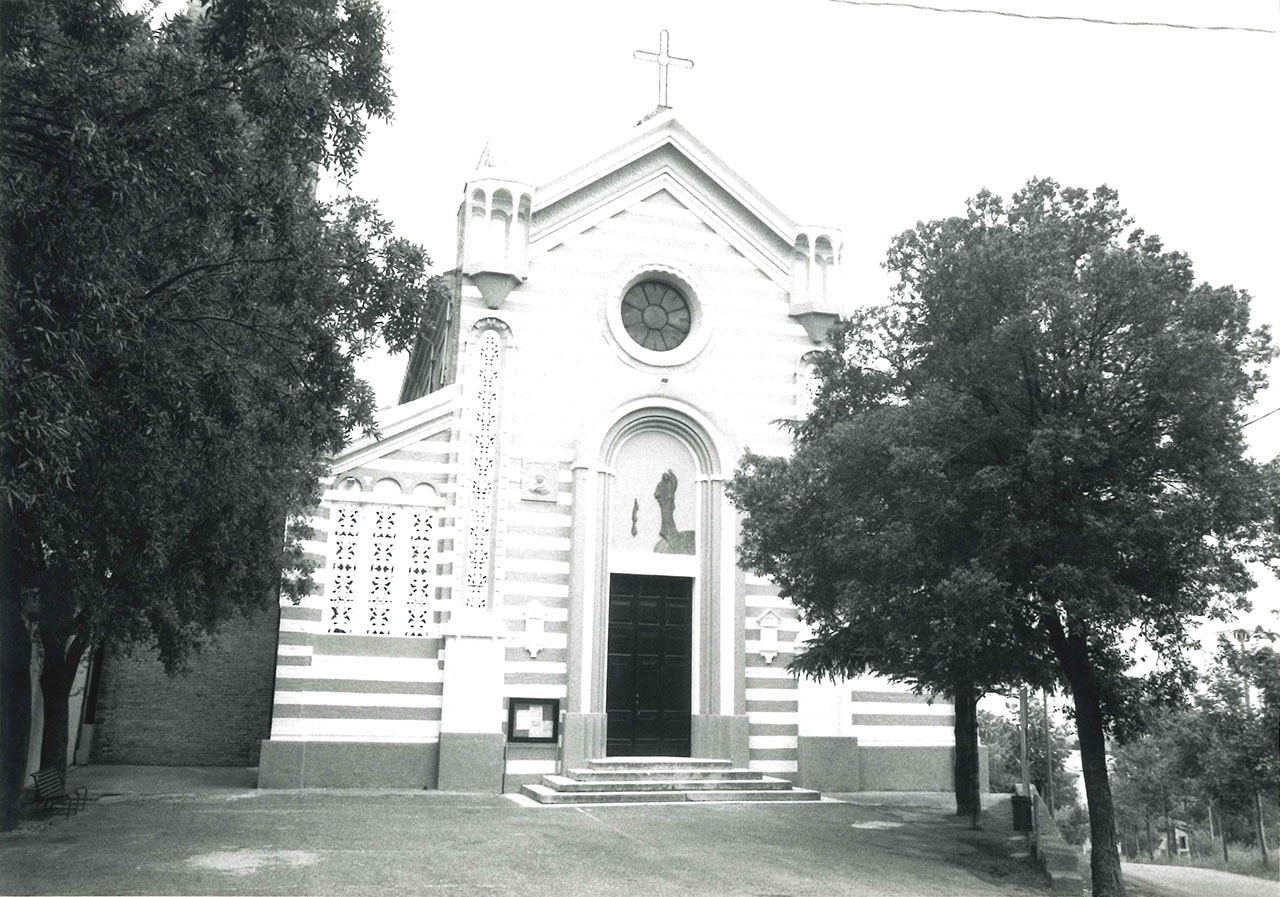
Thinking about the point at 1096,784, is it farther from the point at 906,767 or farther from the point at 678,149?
the point at 678,149

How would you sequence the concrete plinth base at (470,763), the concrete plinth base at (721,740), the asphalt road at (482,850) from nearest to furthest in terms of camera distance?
the asphalt road at (482,850)
the concrete plinth base at (470,763)
the concrete plinth base at (721,740)

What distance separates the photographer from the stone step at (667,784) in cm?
1894

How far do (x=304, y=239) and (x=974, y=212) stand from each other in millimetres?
8582

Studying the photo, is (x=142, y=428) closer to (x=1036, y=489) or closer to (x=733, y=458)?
(x=1036, y=489)

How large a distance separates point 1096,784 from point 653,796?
8.15 meters

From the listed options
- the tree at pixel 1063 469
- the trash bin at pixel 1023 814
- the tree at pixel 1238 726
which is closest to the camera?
the tree at pixel 1063 469

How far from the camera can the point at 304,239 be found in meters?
10.6

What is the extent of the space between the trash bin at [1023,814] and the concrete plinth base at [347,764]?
10151 millimetres

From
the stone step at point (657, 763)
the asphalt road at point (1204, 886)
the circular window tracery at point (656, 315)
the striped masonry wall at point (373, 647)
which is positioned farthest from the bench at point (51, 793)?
the asphalt road at point (1204, 886)

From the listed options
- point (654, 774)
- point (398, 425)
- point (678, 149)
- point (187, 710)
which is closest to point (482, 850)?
point (654, 774)

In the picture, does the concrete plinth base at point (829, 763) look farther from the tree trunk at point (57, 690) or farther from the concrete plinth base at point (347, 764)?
the tree trunk at point (57, 690)

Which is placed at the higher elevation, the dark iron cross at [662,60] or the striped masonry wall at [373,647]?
the dark iron cross at [662,60]

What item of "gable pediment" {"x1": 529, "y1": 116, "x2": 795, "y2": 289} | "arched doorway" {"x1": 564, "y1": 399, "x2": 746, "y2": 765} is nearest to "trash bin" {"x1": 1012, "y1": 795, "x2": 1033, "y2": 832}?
"arched doorway" {"x1": 564, "y1": 399, "x2": 746, "y2": 765}

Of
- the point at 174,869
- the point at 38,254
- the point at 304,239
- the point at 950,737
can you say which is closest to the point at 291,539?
the point at 174,869
